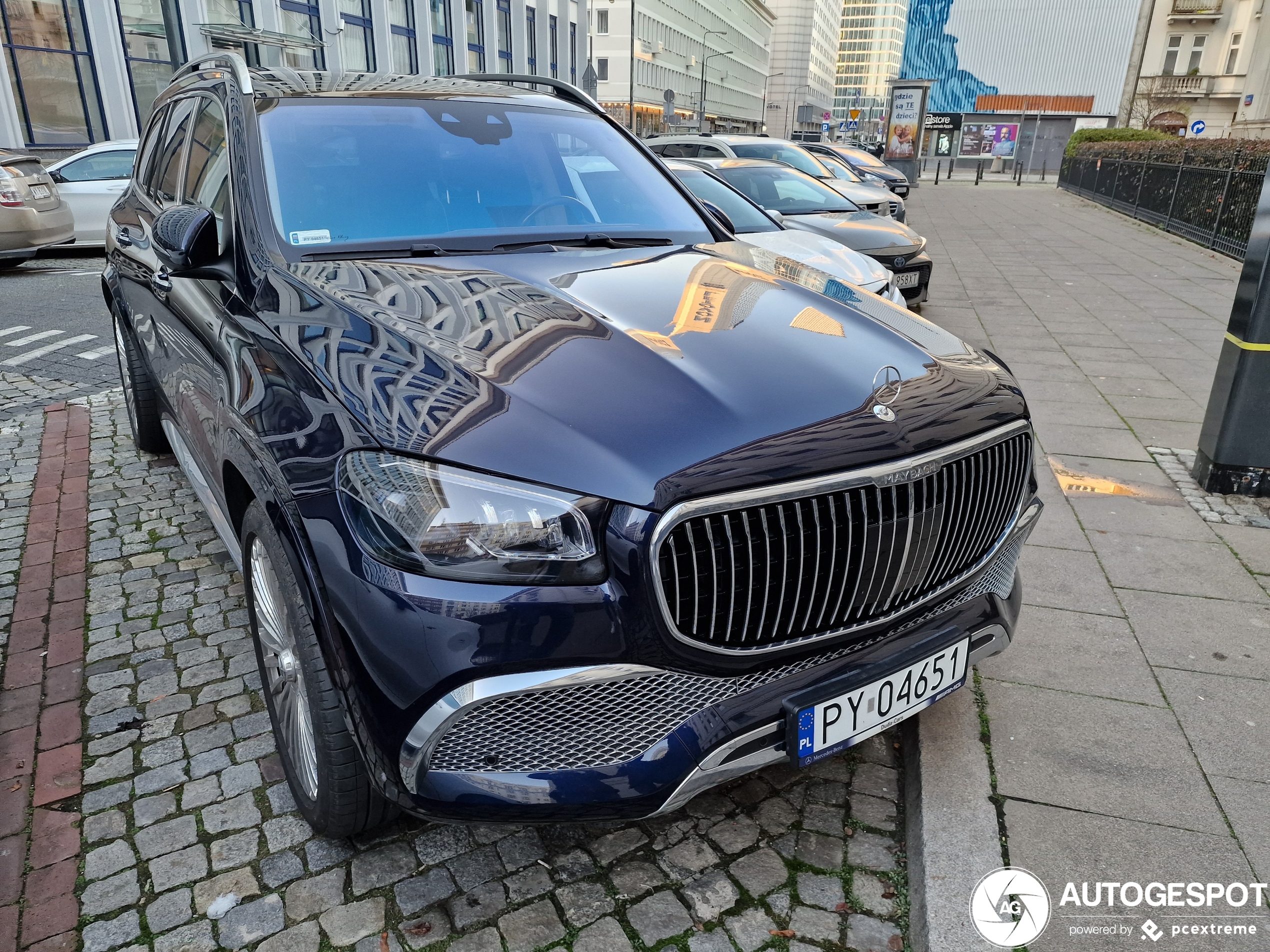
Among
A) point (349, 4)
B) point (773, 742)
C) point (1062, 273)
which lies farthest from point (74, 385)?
point (349, 4)

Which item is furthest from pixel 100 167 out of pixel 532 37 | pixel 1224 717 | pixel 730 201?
pixel 532 37

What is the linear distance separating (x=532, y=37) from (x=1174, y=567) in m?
47.0

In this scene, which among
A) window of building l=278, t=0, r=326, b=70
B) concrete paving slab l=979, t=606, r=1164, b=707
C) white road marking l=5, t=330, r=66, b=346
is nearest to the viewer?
concrete paving slab l=979, t=606, r=1164, b=707

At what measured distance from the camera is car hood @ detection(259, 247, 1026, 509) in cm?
181

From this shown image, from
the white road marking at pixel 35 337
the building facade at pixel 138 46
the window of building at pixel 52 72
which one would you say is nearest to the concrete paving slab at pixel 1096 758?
the white road marking at pixel 35 337

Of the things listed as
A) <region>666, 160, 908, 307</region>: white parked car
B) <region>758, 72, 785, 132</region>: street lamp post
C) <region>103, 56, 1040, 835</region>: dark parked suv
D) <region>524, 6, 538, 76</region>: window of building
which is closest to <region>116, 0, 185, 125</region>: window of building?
<region>666, 160, 908, 307</region>: white parked car

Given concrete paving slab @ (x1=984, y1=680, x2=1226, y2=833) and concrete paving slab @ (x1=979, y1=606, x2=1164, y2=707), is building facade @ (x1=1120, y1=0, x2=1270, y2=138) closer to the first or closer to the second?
concrete paving slab @ (x1=979, y1=606, x2=1164, y2=707)

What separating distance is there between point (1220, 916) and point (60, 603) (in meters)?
3.92

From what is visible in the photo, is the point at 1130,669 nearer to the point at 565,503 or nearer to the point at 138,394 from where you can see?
the point at 565,503

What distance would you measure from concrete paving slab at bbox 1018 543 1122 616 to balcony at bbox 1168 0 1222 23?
64510 mm

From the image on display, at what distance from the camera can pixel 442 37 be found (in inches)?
1458

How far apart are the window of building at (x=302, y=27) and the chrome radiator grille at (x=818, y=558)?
30.4m

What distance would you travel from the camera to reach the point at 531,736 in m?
1.79

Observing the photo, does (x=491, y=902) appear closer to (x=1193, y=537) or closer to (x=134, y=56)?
(x=1193, y=537)
